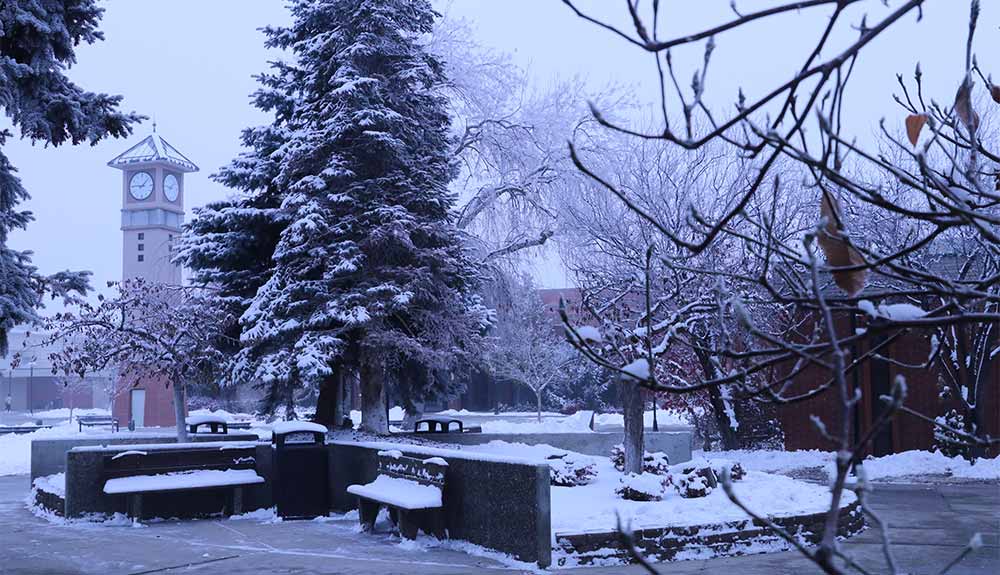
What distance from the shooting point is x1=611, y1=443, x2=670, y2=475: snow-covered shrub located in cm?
1379

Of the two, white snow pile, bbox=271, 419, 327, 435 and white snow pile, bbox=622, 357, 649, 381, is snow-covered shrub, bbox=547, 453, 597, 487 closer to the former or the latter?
white snow pile, bbox=271, 419, 327, 435

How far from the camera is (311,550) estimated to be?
10617 millimetres

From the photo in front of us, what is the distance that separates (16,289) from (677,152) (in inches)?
494

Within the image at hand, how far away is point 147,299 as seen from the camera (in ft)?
67.4

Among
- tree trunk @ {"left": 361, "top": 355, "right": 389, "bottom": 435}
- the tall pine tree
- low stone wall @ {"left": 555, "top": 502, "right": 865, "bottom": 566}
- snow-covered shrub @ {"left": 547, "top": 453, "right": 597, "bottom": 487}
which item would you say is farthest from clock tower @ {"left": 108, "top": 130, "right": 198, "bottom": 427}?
low stone wall @ {"left": 555, "top": 502, "right": 865, "bottom": 566}

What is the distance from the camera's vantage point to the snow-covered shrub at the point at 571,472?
13.2 metres

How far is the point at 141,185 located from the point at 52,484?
229 feet

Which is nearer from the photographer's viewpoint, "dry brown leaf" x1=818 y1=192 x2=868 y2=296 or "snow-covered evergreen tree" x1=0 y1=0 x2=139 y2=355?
"dry brown leaf" x1=818 y1=192 x2=868 y2=296

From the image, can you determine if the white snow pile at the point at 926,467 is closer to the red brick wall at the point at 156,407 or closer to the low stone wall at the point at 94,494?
the low stone wall at the point at 94,494

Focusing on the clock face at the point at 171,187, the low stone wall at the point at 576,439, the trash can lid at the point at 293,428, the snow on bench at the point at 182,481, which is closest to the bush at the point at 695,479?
the trash can lid at the point at 293,428

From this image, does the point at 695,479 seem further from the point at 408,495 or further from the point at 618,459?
the point at 408,495

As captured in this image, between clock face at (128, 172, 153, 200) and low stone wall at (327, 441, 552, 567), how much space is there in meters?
73.4

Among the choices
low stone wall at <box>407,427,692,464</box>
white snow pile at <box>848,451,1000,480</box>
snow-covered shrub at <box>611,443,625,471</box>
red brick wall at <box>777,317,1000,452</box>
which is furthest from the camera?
red brick wall at <box>777,317,1000,452</box>

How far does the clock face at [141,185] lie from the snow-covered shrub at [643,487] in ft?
242
